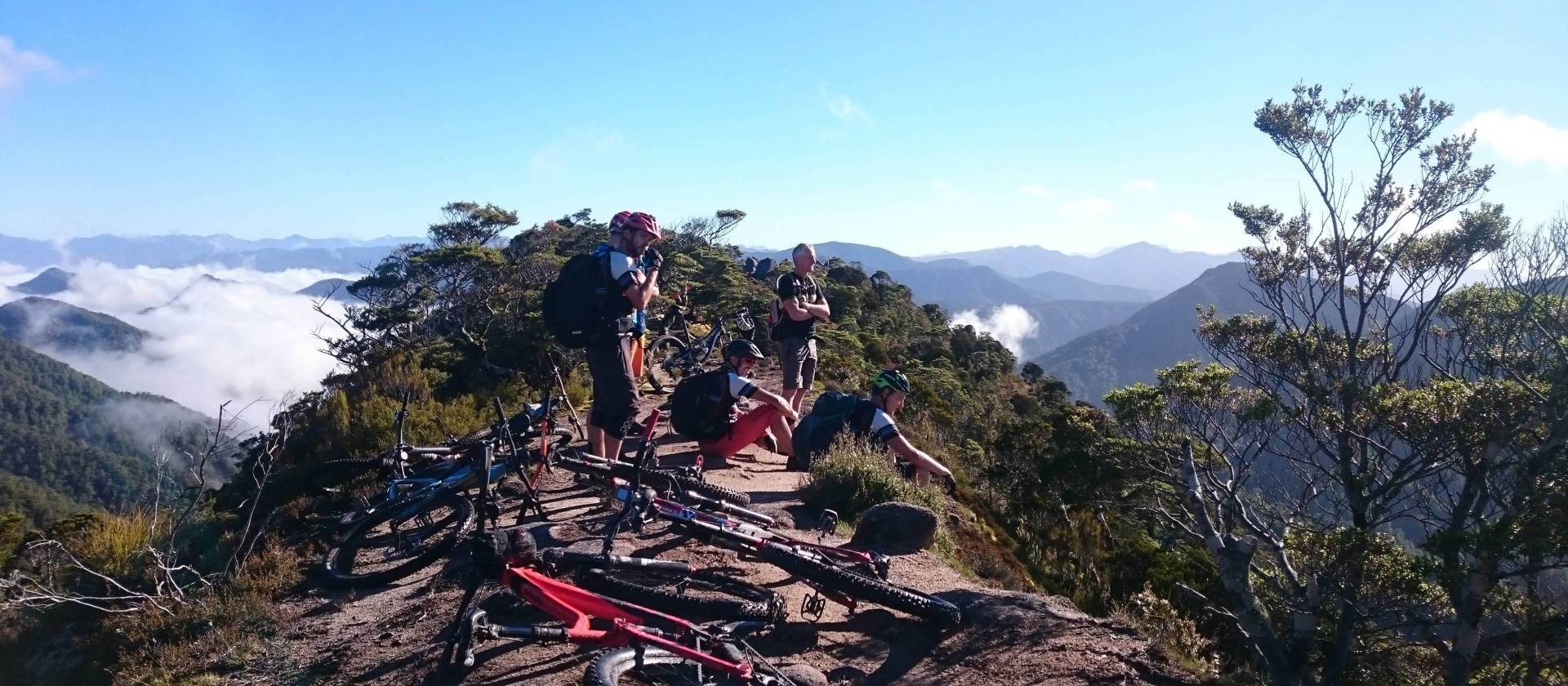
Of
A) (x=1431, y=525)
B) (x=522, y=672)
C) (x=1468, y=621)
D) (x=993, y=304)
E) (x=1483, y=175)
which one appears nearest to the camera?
(x=522, y=672)

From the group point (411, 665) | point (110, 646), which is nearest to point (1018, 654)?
point (411, 665)

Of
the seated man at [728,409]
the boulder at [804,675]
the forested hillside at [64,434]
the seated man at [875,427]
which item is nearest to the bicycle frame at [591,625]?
the boulder at [804,675]

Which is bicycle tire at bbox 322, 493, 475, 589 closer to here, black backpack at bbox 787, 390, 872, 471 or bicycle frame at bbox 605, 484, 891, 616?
bicycle frame at bbox 605, 484, 891, 616

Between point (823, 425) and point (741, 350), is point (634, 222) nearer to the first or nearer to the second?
point (741, 350)

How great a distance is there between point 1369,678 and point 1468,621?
827 mm

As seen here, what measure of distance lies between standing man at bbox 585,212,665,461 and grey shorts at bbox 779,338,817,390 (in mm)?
2071

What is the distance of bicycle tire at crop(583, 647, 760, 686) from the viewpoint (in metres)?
2.77

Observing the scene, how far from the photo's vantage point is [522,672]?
3.36 m

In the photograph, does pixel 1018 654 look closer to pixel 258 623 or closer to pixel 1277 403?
pixel 258 623

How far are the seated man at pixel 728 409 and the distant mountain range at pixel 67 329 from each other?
493 ft

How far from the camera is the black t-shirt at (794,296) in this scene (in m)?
7.08

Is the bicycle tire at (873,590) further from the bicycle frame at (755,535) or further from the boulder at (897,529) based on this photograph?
the boulder at (897,529)

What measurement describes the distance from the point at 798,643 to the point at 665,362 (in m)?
6.88

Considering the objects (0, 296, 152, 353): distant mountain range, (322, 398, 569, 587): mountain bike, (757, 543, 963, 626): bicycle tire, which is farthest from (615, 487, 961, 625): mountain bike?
(0, 296, 152, 353): distant mountain range
